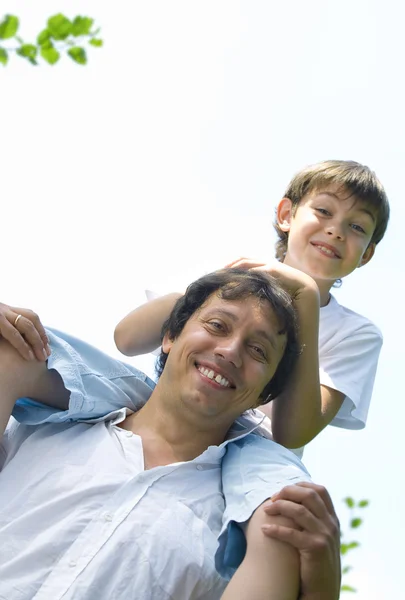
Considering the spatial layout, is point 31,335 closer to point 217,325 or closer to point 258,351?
point 217,325

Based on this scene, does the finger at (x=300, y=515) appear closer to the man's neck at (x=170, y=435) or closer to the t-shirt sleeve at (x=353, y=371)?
the man's neck at (x=170, y=435)

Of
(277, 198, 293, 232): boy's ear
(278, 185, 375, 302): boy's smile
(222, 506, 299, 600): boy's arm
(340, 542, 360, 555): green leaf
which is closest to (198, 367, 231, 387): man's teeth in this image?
(222, 506, 299, 600): boy's arm

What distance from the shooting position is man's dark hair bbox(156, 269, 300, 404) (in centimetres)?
352

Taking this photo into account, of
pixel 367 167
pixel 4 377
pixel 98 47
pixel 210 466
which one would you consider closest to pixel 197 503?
pixel 210 466

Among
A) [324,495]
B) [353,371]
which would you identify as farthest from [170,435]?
[353,371]

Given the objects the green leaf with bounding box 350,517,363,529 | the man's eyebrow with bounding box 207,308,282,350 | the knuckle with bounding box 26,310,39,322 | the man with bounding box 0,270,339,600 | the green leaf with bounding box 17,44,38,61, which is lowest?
the green leaf with bounding box 350,517,363,529

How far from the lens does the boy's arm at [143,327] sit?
12.6ft

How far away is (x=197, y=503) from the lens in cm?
296

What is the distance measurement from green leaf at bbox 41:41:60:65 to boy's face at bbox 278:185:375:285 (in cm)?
305

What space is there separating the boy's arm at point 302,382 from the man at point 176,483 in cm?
7

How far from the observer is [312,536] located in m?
2.57

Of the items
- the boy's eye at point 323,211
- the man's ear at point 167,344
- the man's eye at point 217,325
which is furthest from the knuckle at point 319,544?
the boy's eye at point 323,211

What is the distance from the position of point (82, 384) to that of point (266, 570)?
3.80ft

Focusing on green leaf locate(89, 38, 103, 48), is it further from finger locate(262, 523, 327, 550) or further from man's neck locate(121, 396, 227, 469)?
man's neck locate(121, 396, 227, 469)
